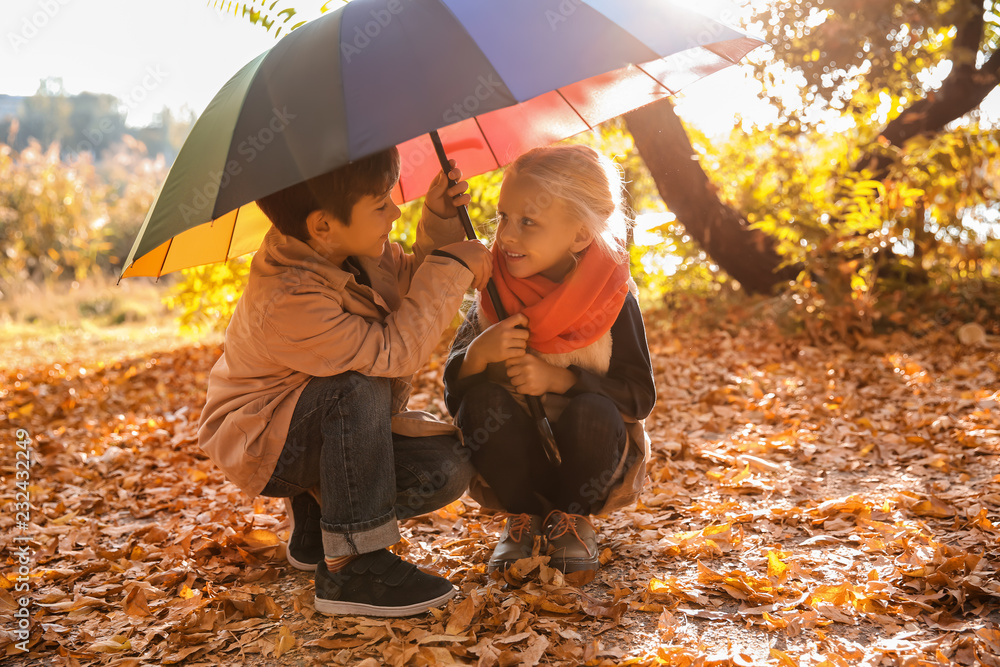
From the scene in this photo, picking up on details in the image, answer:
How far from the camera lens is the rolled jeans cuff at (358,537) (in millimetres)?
1926

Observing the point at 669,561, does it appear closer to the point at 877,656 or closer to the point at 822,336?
the point at 877,656

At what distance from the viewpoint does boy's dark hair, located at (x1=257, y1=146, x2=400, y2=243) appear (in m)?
1.87

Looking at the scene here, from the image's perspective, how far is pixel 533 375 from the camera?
2.06m

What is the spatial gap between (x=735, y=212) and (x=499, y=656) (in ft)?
15.4

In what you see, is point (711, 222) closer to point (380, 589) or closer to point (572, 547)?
point (572, 547)

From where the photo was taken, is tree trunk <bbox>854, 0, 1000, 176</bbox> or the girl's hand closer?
the girl's hand

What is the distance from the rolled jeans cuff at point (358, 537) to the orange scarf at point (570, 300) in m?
0.66

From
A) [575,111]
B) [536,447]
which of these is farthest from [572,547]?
[575,111]

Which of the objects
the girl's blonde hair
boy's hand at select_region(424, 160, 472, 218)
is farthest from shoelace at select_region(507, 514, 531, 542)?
boy's hand at select_region(424, 160, 472, 218)

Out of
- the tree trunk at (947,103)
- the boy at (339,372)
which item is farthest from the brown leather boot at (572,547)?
the tree trunk at (947,103)

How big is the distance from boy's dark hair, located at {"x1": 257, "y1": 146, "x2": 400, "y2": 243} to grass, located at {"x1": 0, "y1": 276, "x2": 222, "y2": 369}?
572 centimetres

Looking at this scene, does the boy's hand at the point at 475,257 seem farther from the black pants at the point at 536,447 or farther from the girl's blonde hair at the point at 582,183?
the black pants at the point at 536,447

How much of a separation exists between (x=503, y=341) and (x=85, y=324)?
→ 9219 millimetres

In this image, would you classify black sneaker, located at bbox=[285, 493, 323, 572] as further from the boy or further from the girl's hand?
the girl's hand
